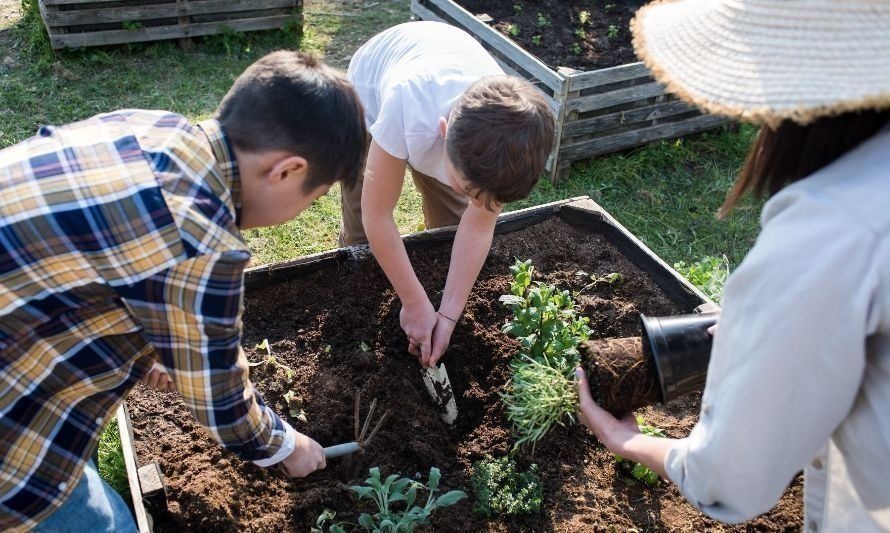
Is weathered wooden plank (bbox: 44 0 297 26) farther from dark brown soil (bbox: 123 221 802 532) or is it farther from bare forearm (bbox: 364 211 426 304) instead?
bare forearm (bbox: 364 211 426 304)

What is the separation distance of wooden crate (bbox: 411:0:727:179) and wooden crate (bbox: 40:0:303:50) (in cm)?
154

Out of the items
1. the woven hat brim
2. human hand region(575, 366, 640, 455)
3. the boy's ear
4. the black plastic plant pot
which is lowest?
human hand region(575, 366, 640, 455)

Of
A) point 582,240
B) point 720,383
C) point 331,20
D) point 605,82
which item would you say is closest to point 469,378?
point 582,240

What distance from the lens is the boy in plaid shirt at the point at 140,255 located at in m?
1.52

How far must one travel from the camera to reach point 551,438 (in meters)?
2.65

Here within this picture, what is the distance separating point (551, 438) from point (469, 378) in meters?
0.40

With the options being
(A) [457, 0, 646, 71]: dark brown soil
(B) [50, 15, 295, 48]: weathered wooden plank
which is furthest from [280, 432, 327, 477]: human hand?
(B) [50, 15, 295, 48]: weathered wooden plank

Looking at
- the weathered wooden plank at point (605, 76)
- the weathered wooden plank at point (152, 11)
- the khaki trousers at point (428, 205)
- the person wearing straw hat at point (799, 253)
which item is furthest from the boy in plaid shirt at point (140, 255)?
the weathered wooden plank at point (152, 11)

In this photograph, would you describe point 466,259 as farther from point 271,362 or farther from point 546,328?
point 271,362

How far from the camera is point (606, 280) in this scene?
3.27m

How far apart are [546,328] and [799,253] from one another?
1.61 m

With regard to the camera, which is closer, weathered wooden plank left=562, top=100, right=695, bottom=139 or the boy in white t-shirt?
the boy in white t-shirt

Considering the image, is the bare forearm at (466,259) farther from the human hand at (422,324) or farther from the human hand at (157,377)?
the human hand at (157,377)

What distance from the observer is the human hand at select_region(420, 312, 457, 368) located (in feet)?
8.93
